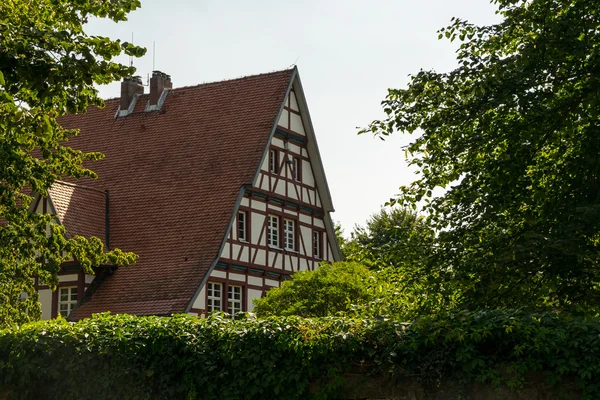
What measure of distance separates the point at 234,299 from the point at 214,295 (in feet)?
3.66

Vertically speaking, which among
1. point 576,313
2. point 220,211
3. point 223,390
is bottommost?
point 223,390

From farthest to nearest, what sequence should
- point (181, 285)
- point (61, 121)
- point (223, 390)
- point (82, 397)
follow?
point (61, 121) < point (181, 285) < point (82, 397) < point (223, 390)

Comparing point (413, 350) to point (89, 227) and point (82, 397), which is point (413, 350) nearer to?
point (82, 397)

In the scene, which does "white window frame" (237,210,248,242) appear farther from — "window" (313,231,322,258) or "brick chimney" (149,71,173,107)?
"brick chimney" (149,71,173,107)

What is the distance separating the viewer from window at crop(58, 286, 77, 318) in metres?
31.1

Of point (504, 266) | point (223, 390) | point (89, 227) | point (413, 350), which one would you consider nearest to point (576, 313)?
point (504, 266)

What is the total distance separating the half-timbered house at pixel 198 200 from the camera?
99.2 ft

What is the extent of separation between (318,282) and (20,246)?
27.3 feet

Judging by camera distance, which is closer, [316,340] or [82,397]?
[316,340]

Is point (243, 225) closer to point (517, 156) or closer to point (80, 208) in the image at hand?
point (80, 208)

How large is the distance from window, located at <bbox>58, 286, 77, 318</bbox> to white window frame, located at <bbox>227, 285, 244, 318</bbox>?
4998 mm

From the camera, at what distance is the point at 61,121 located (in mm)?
38719

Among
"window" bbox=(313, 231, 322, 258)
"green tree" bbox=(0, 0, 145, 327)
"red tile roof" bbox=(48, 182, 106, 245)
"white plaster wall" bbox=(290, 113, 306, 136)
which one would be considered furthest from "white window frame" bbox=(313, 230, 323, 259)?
"green tree" bbox=(0, 0, 145, 327)

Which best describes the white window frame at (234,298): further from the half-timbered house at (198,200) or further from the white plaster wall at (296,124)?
Answer: the white plaster wall at (296,124)
